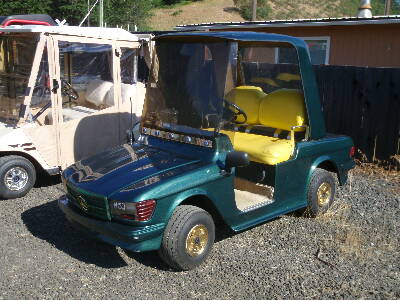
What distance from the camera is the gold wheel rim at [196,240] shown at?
14.0ft

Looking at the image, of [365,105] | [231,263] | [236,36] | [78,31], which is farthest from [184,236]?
[365,105]

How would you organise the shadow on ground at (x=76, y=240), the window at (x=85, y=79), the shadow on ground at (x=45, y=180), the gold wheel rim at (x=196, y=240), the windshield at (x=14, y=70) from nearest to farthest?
the gold wheel rim at (x=196, y=240) < the shadow on ground at (x=76, y=240) < the windshield at (x=14, y=70) < the window at (x=85, y=79) < the shadow on ground at (x=45, y=180)

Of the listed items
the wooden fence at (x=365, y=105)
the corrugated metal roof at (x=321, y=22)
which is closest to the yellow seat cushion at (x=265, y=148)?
the wooden fence at (x=365, y=105)

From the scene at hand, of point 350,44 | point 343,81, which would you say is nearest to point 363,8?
point 350,44

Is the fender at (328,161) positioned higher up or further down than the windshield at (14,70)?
further down

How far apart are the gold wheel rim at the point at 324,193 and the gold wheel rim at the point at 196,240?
1.85 meters

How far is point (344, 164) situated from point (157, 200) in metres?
2.94

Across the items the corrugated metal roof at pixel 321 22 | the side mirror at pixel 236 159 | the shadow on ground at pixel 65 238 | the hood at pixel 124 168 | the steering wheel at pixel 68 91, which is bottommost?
the shadow on ground at pixel 65 238

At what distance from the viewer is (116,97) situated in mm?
7391

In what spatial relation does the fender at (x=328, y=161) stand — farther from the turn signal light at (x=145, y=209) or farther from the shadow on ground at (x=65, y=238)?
the shadow on ground at (x=65, y=238)

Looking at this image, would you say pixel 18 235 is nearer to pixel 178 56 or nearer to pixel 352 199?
pixel 178 56

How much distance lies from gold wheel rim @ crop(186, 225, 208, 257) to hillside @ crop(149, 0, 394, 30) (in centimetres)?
3510

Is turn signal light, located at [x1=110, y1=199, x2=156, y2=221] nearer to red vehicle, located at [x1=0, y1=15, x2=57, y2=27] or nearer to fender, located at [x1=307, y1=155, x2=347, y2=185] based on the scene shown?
fender, located at [x1=307, y1=155, x2=347, y2=185]

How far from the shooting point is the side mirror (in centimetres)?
432
